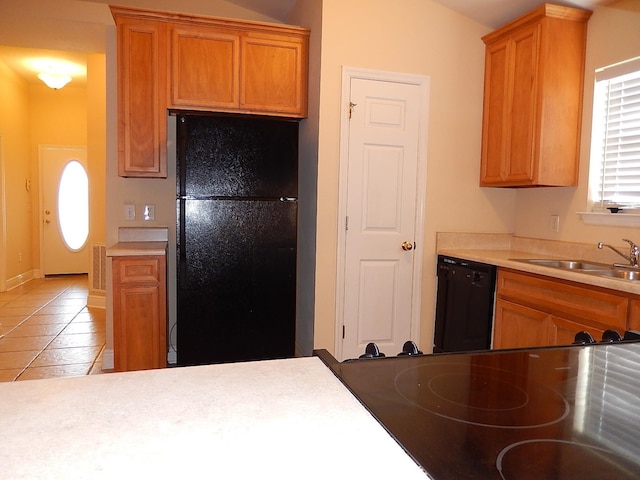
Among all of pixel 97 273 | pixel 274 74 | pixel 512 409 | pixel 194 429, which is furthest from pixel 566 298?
pixel 97 273

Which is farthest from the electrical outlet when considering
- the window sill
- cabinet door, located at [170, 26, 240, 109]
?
the window sill

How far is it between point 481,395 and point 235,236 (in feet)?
7.87

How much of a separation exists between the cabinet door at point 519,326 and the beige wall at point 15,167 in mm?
5944

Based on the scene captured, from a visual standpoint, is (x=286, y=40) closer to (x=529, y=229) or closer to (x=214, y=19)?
(x=214, y=19)

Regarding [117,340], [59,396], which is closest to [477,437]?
[59,396]

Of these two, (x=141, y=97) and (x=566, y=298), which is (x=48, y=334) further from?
(x=566, y=298)

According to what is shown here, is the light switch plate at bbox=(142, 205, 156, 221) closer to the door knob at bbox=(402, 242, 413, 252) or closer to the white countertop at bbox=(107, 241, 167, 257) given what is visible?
the white countertop at bbox=(107, 241, 167, 257)

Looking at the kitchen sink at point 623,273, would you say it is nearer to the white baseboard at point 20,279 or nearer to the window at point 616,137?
the window at point 616,137

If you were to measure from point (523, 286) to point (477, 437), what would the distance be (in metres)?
2.16

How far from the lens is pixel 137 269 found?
2934 millimetres

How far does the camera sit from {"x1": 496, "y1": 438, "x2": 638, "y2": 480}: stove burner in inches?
22.6

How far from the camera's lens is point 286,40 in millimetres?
3246

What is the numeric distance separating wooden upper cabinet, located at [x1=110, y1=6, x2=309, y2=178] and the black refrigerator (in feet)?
0.84

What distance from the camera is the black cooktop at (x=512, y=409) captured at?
0.60 metres
